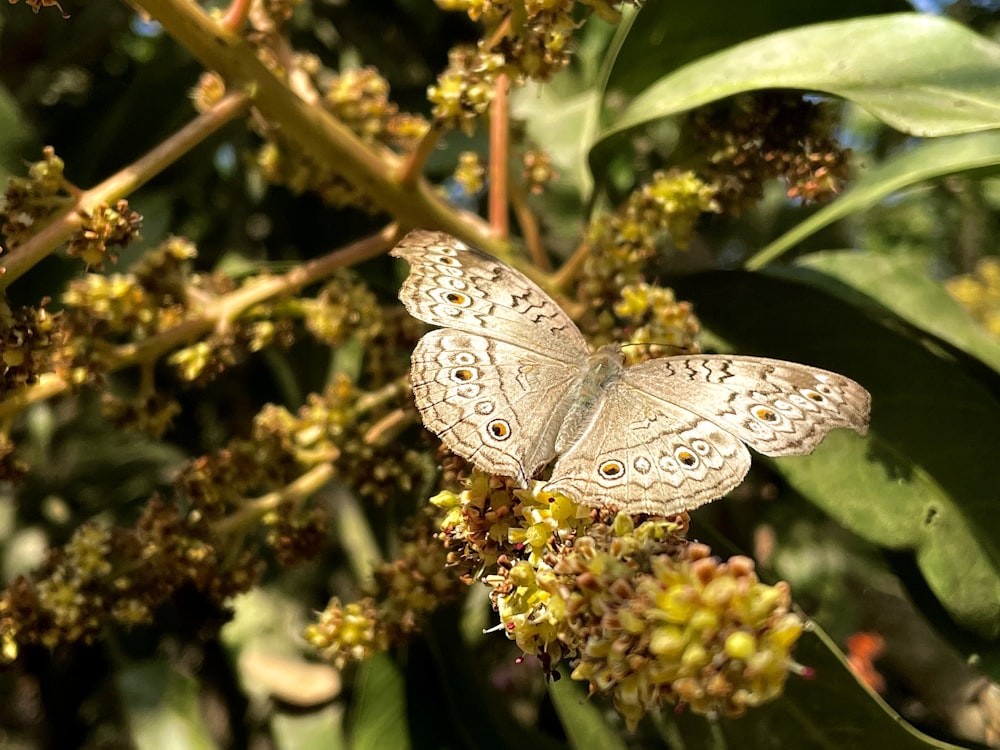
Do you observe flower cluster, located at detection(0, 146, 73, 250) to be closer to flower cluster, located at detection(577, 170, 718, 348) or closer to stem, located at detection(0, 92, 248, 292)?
stem, located at detection(0, 92, 248, 292)

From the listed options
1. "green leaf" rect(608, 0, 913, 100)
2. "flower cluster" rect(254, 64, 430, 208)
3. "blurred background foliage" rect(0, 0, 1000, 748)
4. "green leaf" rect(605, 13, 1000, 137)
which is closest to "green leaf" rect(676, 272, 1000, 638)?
"blurred background foliage" rect(0, 0, 1000, 748)

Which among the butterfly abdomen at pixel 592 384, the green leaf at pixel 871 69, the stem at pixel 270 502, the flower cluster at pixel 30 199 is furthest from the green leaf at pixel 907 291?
the flower cluster at pixel 30 199

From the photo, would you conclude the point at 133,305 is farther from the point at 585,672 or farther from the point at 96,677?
the point at 96,677

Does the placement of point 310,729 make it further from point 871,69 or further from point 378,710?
point 871,69

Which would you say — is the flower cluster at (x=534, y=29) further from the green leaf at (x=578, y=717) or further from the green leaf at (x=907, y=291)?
the green leaf at (x=578, y=717)

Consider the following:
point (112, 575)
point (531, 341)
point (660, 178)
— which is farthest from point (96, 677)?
point (660, 178)

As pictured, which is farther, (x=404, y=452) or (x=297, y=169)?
(x=297, y=169)
